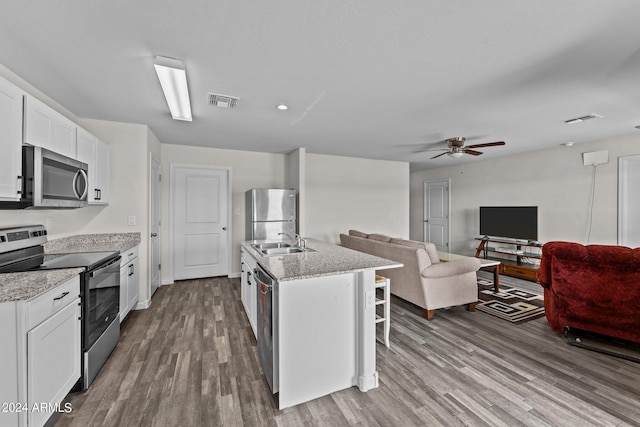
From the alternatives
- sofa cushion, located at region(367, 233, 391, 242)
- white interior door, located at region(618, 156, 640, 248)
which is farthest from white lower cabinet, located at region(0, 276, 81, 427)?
white interior door, located at region(618, 156, 640, 248)

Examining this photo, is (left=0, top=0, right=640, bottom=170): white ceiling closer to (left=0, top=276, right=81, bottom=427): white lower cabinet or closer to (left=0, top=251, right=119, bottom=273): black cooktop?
(left=0, top=251, right=119, bottom=273): black cooktop

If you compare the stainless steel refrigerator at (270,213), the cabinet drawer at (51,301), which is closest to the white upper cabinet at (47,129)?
the cabinet drawer at (51,301)

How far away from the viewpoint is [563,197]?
16.5 ft

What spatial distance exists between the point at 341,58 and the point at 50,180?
8.24 ft

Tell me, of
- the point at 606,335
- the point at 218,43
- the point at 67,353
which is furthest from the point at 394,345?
the point at 218,43

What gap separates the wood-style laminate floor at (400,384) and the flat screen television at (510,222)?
9.35 feet

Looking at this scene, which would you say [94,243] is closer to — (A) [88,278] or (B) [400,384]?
(A) [88,278]

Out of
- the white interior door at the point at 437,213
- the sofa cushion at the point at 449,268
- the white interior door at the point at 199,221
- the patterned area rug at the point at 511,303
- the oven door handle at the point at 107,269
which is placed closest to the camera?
the oven door handle at the point at 107,269

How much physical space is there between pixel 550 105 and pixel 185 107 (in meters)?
3.89

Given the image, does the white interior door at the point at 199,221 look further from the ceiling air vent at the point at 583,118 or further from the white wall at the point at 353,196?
the ceiling air vent at the point at 583,118

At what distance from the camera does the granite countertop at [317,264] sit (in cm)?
188

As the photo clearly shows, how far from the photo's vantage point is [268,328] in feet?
6.63

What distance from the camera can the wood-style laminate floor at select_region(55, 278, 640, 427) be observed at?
1.77 metres

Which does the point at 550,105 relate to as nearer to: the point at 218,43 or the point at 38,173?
the point at 218,43
